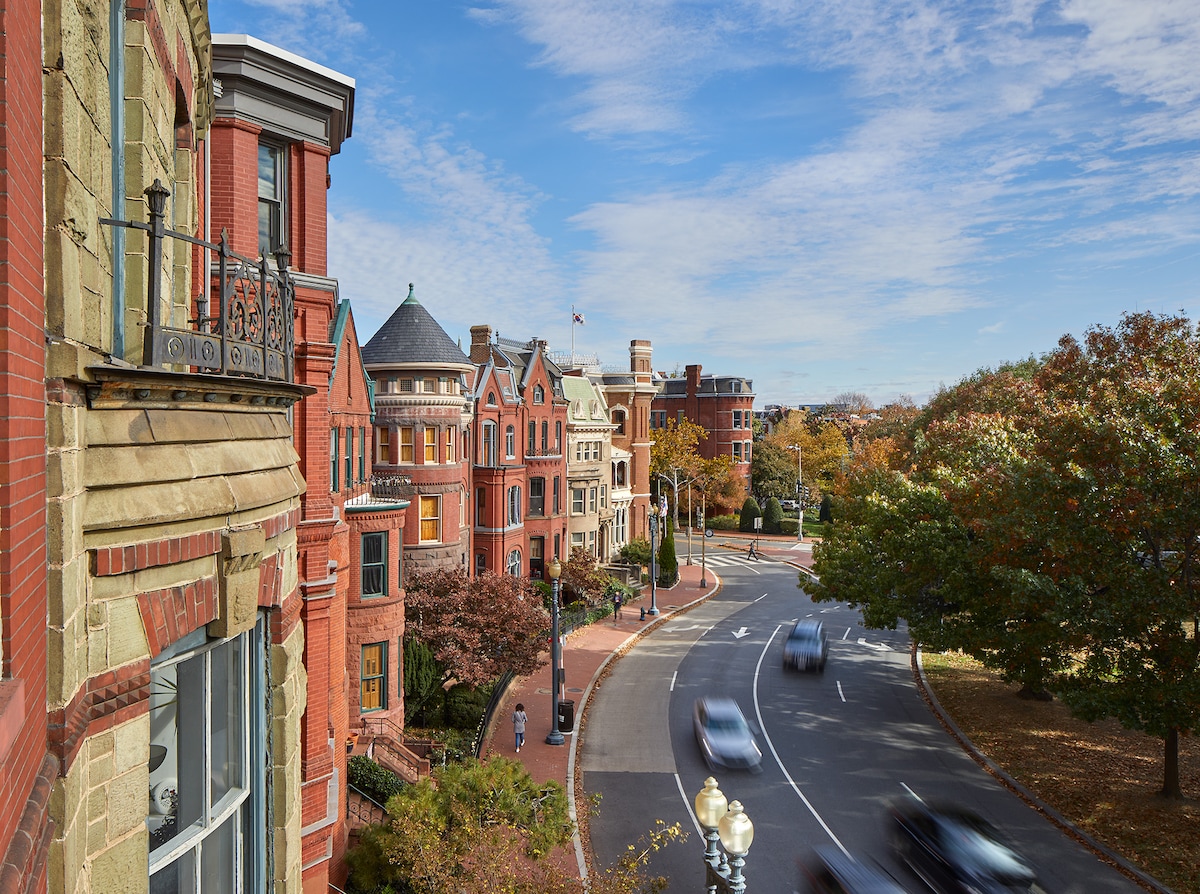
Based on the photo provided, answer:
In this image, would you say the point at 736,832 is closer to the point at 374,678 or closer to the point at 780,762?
the point at 374,678

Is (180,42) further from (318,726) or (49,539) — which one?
(318,726)

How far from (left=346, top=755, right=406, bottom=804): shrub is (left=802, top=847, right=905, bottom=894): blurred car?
913 cm

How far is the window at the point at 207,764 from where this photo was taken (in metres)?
4.24

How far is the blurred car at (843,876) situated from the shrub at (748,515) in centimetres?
6141

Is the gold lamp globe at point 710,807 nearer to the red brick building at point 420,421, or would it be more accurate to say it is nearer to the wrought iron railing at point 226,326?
the wrought iron railing at point 226,326

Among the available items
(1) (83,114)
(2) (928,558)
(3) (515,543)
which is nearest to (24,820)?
(1) (83,114)

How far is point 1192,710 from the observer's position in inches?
649

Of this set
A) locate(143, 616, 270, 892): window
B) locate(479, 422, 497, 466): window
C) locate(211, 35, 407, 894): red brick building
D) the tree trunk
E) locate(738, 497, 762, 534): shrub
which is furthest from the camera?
locate(738, 497, 762, 534): shrub

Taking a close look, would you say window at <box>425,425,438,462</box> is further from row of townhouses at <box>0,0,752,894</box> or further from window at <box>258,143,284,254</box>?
row of townhouses at <box>0,0,752,894</box>

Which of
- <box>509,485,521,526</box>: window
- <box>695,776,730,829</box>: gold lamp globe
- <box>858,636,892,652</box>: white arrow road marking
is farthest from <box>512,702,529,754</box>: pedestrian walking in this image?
<box>858,636,892,652</box>: white arrow road marking

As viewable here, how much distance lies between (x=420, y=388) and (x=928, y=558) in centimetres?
2005

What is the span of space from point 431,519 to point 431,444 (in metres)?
3.06

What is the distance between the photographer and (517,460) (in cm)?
4138

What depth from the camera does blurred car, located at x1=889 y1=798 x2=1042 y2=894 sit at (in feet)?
48.9
